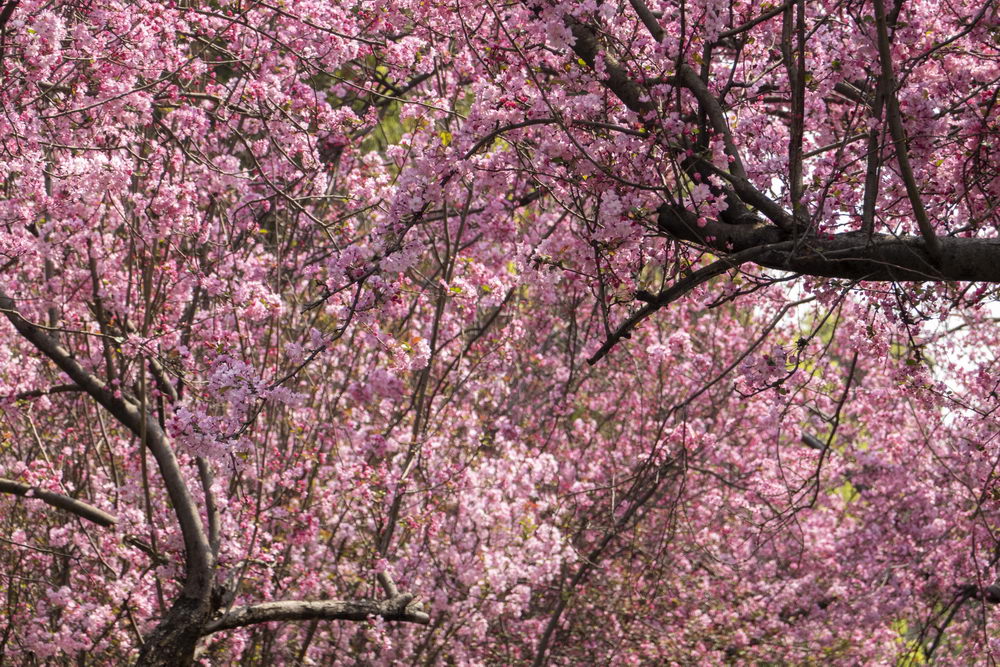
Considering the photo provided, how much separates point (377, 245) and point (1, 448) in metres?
4.76

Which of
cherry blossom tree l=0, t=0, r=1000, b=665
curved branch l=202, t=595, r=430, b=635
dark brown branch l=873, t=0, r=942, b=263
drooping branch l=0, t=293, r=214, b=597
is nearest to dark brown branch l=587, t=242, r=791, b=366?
cherry blossom tree l=0, t=0, r=1000, b=665

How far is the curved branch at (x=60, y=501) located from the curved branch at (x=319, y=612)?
95 centimetres

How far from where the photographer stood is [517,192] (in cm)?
752

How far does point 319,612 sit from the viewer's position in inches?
233

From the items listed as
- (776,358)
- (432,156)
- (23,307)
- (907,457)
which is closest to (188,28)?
(23,307)

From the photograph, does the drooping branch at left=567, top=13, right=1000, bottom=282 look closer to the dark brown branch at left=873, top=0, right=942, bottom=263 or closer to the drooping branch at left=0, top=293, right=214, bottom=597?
the dark brown branch at left=873, top=0, right=942, bottom=263

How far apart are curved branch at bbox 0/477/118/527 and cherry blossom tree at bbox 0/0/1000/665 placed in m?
0.03

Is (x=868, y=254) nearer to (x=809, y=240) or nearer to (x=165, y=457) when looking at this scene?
(x=809, y=240)

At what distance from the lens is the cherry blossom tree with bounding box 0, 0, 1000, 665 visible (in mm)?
3730

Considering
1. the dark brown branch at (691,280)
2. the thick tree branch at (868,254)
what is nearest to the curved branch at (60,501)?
the dark brown branch at (691,280)

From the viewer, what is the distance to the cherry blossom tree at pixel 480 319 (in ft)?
12.2

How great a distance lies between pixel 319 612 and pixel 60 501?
5.23 ft

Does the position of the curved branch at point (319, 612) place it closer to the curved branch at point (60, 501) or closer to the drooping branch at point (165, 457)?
the drooping branch at point (165, 457)

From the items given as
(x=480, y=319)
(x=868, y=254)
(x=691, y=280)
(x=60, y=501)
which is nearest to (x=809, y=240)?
(x=868, y=254)
